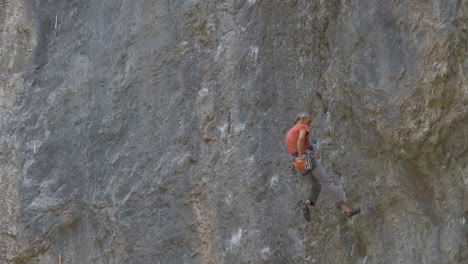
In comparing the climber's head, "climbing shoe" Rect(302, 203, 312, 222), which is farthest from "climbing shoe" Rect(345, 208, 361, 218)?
the climber's head

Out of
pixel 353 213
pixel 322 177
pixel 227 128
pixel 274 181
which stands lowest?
pixel 274 181

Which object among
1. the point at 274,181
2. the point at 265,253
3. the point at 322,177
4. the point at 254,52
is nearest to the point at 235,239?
the point at 265,253

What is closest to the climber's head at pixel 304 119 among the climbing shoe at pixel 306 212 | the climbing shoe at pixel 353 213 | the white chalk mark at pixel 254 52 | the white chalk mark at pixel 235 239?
the climbing shoe at pixel 306 212

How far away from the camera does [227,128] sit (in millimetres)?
10586

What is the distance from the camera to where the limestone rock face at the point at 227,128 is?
8.23m

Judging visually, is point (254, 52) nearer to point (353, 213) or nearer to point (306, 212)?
point (306, 212)

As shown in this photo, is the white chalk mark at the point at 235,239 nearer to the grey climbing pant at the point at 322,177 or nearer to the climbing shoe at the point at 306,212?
the climbing shoe at the point at 306,212

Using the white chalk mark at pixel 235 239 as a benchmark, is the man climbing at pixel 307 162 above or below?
above

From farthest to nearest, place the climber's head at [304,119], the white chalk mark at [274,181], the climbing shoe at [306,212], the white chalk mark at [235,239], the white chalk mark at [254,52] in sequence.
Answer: the white chalk mark at [254,52], the white chalk mark at [235,239], the white chalk mark at [274,181], the climbing shoe at [306,212], the climber's head at [304,119]

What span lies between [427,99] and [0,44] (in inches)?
321

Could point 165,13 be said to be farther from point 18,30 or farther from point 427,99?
point 427,99

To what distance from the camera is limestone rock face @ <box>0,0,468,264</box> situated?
8234 mm

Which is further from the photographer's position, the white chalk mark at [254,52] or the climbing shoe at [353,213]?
the white chalk mark at [254,52]

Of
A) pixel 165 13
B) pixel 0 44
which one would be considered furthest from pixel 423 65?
pixel 0 44
